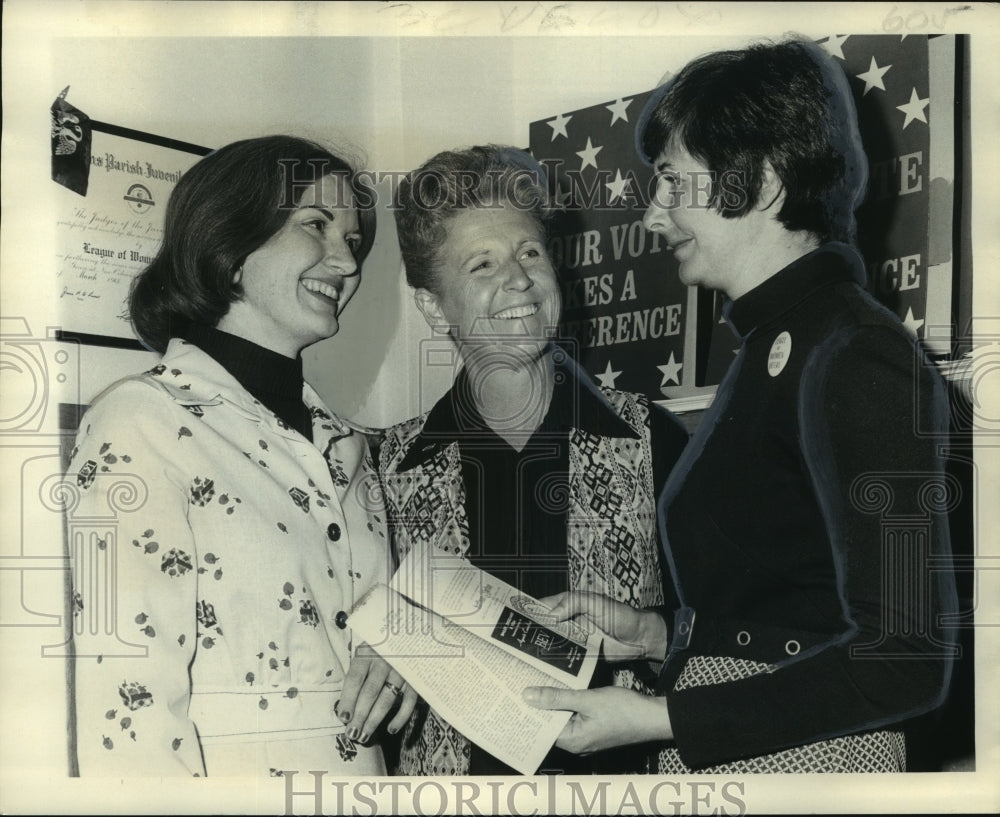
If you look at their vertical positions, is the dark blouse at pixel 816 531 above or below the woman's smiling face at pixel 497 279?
below

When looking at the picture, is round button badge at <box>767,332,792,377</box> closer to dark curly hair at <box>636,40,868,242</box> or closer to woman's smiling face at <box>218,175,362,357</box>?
dark curly hair at <box>636,40,868,242</box>

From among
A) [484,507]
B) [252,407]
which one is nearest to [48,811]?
[252,407]

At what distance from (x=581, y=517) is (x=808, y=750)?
0.51 m

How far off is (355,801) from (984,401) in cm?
126

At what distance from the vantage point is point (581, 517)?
1802mm

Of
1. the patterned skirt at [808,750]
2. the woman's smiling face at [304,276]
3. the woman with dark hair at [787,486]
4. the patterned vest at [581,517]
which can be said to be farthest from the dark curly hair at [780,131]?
the patterned skirt at [808,750]

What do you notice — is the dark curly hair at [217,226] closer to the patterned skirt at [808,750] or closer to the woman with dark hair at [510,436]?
the woman with dark hair at [510,436]

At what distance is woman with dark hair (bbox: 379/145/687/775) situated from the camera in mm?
1789

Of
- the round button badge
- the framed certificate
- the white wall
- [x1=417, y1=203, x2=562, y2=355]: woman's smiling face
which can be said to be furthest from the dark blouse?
the framed certificate

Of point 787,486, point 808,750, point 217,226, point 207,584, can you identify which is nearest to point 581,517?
point 787,486

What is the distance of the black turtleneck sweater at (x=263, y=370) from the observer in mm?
1771

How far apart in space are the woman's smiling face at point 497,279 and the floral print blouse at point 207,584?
0.35 meters

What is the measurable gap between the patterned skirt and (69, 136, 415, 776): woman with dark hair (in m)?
0.48

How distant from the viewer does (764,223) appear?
174cm
